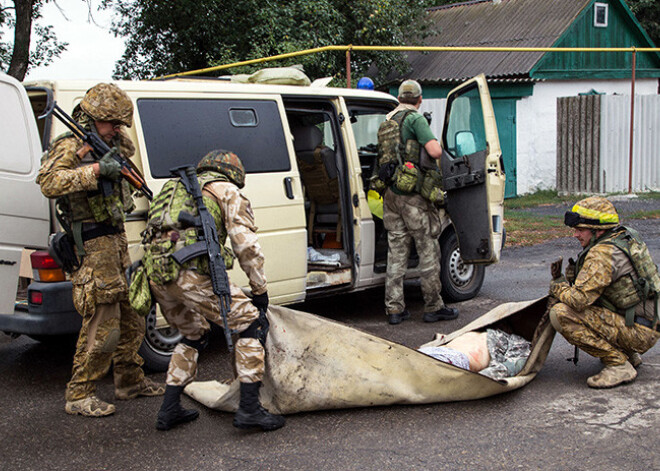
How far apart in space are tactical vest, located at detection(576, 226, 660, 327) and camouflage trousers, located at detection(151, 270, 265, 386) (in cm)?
221

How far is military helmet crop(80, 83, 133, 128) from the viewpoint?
427 centimetres

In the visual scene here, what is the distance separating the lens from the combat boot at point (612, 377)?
4508 millimetres

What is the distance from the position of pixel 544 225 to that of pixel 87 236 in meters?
9.09

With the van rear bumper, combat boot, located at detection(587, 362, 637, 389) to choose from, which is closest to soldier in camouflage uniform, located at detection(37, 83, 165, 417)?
the van rear bumper

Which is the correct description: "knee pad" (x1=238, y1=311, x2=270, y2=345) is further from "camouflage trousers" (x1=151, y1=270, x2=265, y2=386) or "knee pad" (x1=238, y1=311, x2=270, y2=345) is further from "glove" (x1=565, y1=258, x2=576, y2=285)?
"glove" (x1=565, y1=258, x2=576, y2=285)

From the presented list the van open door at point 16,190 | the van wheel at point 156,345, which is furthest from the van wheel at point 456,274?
the van open door at point 16,190

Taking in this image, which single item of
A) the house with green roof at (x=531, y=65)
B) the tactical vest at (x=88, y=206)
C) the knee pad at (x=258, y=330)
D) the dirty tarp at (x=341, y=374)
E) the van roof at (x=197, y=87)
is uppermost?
the house with green roof at (x=531, y=65)

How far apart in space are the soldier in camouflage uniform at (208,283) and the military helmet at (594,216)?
6.77 feet

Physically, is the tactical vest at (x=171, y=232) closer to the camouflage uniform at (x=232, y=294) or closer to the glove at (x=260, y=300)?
the camouflage uniform at (x=232, y=294)

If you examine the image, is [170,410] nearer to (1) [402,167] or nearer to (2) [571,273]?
(2) [571,273]

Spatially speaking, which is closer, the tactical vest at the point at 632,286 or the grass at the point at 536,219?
the tactical vest at the point at 632,286

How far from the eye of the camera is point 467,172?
6.36 m

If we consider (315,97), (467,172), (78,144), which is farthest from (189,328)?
(467,172)

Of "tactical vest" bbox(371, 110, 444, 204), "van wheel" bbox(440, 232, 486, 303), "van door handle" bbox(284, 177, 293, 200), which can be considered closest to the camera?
"van door handle" bbox(284, 177, 293, 200)
